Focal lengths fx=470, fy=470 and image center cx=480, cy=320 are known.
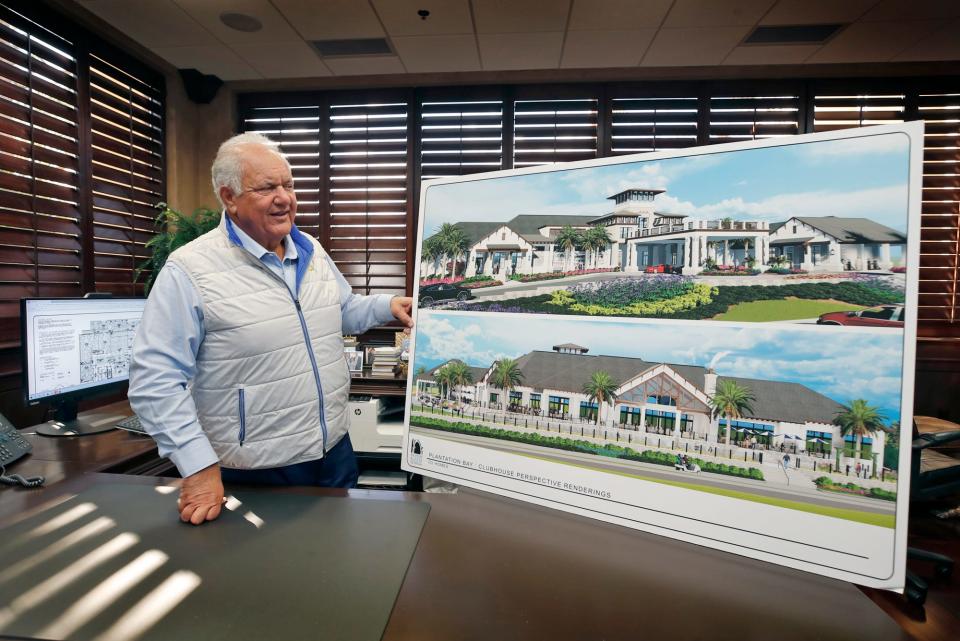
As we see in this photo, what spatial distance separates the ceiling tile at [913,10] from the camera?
108 inches

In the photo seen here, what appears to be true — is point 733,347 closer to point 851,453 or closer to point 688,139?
point 851,453

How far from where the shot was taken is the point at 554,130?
390 cm

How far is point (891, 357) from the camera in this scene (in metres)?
0.60

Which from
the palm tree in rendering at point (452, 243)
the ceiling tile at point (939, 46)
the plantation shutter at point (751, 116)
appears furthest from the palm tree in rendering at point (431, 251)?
the ceiling tile at point (939, 46)

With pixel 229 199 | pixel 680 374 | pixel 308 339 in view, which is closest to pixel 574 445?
pixel 680 374

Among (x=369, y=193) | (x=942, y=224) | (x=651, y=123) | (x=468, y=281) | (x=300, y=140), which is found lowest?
(x=468, y=281)

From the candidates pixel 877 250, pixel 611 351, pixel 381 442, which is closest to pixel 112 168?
pixel 381 442

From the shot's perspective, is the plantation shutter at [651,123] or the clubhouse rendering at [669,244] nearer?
the clubhouse rendering at [669,244]

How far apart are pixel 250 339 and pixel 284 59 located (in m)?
3.13

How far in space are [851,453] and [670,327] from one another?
28 cm

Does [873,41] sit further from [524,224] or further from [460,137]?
[524,224]

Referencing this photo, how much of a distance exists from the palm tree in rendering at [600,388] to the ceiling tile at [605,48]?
308 centimetres

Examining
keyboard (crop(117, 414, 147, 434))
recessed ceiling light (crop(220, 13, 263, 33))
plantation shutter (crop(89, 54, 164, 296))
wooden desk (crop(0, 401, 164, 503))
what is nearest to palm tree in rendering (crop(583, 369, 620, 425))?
wooden desk (crop(0, 401, 164, 503))

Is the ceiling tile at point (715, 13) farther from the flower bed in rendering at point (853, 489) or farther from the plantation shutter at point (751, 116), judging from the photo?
the flower bed in rendering at point (853, 489)
